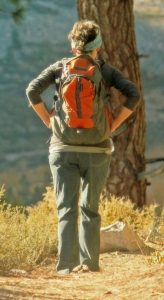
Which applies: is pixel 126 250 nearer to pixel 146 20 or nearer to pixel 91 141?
pixel 91 141

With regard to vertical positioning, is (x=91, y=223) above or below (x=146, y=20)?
below

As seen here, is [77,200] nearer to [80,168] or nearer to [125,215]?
[80,168]

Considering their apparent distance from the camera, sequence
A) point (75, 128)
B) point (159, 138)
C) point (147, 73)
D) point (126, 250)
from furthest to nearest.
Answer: point (147, 73) → point (159, 138) → point (126, 250) → point (75, 128)

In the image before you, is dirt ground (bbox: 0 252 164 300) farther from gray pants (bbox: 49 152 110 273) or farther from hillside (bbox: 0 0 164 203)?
hillside (bbox: 0 0 164 203)

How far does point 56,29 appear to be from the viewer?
21969 millimetres

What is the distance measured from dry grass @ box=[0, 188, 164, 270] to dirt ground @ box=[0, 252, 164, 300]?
0.25 meters

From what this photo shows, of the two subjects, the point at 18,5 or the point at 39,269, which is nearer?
the point at 39,269

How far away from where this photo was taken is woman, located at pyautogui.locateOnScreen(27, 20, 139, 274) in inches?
236

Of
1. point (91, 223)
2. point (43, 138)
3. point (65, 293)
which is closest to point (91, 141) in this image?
point (91, 223)

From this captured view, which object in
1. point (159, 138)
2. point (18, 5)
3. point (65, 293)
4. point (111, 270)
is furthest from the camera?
point (159, 138)

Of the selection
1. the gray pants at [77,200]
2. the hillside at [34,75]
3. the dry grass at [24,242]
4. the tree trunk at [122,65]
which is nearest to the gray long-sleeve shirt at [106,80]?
the gray pants at [77,200]

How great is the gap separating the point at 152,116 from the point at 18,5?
8.93 meters

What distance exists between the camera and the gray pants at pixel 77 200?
6039 mm

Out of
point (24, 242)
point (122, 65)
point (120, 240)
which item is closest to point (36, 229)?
point (24, 242)
